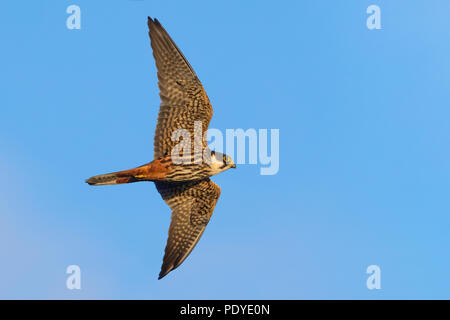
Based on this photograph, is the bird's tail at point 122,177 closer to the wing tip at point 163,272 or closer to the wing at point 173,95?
the wing at point 173,95

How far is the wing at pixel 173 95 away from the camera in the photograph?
10320mm

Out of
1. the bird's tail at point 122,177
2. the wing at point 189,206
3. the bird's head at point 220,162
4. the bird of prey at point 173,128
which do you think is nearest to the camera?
the bird's tail at point 122,177

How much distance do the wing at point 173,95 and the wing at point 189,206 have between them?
1.29 m

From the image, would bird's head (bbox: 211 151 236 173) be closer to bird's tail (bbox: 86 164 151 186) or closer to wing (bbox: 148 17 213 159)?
wing (bbox: 148 17 213 159)

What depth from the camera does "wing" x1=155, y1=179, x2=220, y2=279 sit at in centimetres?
1174

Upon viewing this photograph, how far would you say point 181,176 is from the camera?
10945mm

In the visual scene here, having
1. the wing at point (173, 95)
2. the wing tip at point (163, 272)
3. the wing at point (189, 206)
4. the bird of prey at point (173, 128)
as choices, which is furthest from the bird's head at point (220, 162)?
the wing tip at point (163, 272)

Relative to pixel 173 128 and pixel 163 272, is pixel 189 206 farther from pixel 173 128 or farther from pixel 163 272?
pixel 173 128

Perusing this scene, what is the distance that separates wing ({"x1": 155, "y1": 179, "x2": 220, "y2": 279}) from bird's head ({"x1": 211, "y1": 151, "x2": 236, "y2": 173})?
2.78 ft
